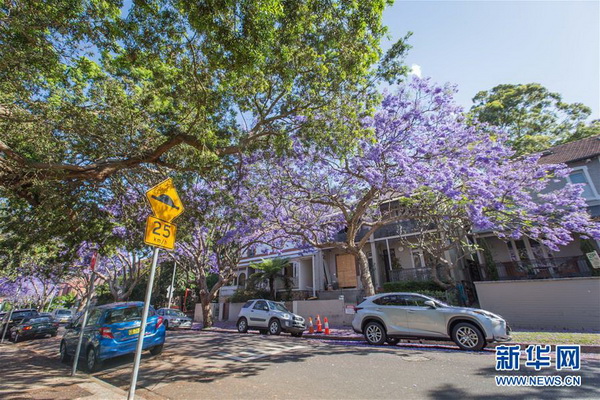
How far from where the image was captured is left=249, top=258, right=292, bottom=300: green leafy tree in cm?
2202

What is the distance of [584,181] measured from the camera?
15.2 metres

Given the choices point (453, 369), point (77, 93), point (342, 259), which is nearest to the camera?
point (453, 369)

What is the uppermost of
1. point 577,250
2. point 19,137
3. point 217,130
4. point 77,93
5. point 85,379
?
point 77,93

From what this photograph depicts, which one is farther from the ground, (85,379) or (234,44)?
(234,44)

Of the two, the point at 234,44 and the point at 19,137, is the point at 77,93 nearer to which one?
the point at 19,137

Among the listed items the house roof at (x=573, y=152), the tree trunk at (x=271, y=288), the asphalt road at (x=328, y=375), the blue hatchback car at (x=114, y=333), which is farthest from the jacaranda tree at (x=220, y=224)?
the house roof at (x=573, y=152)

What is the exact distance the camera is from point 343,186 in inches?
536

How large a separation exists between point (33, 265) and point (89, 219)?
23.0m

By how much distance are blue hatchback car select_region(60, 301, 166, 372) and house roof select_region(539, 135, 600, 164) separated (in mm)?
21247

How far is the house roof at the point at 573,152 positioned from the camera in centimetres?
1545

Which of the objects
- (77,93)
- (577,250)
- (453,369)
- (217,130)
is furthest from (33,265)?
(577,250)

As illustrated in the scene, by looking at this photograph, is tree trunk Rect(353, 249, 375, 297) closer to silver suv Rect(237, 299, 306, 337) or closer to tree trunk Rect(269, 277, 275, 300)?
silver suv Rect(237, 299, 306, 337)

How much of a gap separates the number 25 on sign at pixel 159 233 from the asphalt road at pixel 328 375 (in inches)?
106

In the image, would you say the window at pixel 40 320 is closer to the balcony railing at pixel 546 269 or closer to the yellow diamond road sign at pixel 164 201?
the yellow diamond road sign at pixel 164 201
